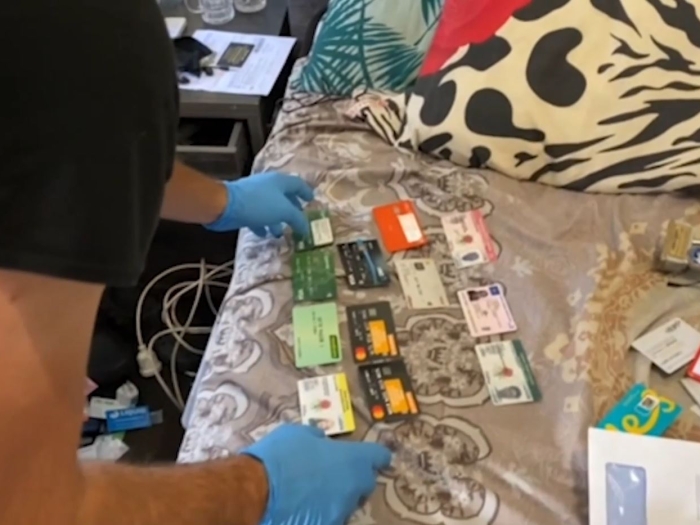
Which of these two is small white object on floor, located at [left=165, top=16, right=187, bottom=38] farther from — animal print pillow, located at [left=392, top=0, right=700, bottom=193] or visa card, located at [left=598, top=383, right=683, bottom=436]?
visa card, located at [left=598, top=383, right=683, bottom=436]

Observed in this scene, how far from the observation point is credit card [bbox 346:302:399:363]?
44.1 inches

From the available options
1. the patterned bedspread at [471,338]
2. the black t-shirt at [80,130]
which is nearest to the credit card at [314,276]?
the patterned bedspread at [471,338]

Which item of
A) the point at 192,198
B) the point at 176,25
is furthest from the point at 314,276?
the point at 176,25

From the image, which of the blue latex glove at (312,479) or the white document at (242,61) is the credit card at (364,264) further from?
the white document at (242,61)

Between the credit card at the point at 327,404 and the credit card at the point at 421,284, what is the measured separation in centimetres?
17

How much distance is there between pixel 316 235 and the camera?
1.30 meters

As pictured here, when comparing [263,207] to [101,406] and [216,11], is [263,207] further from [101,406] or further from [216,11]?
[216,11]

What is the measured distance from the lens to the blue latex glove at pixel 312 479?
0.95 metres

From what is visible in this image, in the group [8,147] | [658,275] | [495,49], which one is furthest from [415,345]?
[8,147]

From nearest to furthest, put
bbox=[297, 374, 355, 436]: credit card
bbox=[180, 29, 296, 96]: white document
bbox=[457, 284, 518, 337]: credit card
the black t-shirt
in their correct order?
1. the black t-shirt
2. bbox=[297, 374, 355, 436]: credit card
3. bbox=[457, 284, 518, 337]: credit card
4. bbox=[180, 29, 296, 96]: white document

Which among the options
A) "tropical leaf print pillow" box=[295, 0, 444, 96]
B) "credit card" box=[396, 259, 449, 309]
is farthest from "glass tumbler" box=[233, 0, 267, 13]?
"credit card" box=[396, 259, 449, 309]

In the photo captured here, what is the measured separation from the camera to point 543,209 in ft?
4.35

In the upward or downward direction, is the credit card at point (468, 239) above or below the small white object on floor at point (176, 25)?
above

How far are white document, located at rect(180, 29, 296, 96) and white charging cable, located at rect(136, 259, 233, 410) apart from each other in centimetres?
37
